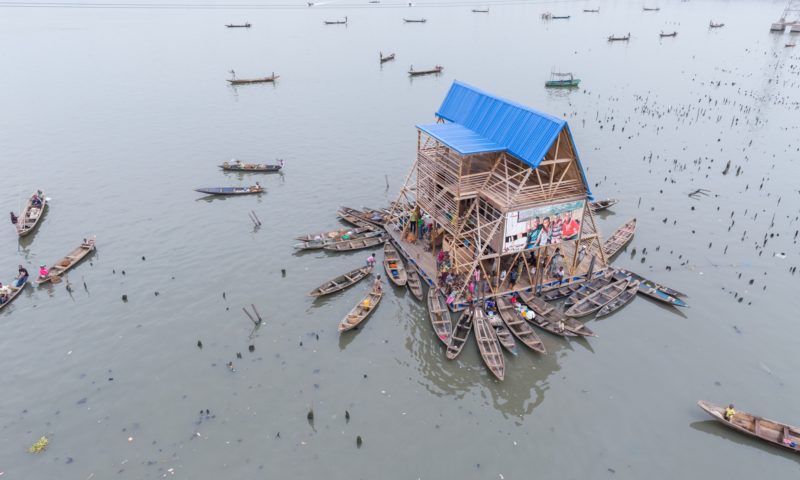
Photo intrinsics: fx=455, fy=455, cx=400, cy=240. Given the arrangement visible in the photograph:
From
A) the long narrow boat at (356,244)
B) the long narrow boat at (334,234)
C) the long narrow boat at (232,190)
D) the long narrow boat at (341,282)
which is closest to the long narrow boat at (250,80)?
the long narrow boat at (232,190)

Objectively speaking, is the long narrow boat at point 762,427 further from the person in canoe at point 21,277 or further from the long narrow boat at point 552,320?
the person in canoe at point 21,277

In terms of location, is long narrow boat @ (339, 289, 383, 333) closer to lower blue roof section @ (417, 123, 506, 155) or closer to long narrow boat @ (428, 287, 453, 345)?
long narrow boat @ (428, 287, 453, 345)

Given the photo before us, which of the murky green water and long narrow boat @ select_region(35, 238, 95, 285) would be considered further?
long narrow boat @ select_region(35, 238, 95, 285)

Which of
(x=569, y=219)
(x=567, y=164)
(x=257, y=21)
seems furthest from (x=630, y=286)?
(x=257, y=21)

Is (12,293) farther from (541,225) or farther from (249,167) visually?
(541,225)

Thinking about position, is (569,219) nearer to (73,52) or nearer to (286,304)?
(286,304)

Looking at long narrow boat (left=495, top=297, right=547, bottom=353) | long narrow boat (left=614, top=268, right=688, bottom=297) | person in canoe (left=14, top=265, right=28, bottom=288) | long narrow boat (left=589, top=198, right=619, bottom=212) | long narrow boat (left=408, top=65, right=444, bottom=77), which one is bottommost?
person in canoe (left=14, top=265, right=28, bottom=288)

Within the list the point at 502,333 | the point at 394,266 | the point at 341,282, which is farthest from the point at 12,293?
the point at 502,333

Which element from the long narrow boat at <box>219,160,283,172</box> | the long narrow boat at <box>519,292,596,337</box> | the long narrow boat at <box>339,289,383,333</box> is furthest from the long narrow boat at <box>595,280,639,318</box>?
the long narrow boat at <box>219,160,283,172</box>
